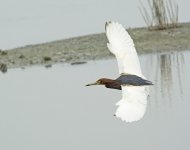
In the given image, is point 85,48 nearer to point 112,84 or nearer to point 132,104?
point 112,84

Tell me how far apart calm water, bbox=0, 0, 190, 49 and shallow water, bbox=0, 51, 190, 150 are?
17.0ft

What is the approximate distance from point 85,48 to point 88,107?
632cm

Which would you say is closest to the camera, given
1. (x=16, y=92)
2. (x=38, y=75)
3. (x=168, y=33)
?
(x=16, y=92)

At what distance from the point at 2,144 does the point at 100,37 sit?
30.0 ft

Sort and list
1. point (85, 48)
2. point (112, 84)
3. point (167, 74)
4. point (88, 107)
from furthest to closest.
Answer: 1. point (85, 48)
2. point (167, 74)
3. point (88, 107)
4. point (112, 84)

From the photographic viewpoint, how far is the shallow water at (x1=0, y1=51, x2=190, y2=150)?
13.5 meters

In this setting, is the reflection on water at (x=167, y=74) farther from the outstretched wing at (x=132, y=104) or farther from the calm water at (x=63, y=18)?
the calm water at (x=63, y=18)

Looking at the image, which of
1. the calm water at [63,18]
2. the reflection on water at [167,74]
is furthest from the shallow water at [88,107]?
the calm water at [63,18]

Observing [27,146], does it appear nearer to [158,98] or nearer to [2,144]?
[2,144]

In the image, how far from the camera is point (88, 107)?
1572 centimetres

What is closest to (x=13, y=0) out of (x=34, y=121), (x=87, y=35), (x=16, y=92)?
(x=87, y=35)

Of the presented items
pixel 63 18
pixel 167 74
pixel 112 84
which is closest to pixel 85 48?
pixel 167 74

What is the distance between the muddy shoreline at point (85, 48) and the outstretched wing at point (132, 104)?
943 centimetres

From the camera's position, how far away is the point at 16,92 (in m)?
18.3
